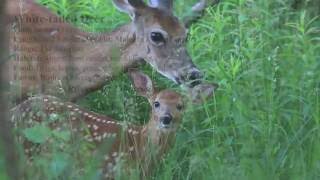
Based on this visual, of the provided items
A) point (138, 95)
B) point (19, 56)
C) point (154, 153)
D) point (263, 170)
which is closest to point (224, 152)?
point (154, 153)

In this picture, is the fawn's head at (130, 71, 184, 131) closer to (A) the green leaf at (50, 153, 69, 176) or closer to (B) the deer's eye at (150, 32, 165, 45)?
(B) the deer's eye at (150, 32, 165, 45)

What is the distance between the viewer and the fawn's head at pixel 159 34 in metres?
6.93

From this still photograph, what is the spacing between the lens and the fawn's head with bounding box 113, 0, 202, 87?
6.93 meters

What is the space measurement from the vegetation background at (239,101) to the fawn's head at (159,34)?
0.13m

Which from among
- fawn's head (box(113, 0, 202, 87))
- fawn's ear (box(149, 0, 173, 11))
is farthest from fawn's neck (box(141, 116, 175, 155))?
fawn's ear (box(149, 0, 173, 11))

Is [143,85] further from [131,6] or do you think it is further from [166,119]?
[131,6]

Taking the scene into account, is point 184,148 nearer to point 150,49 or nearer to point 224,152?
point 224,152

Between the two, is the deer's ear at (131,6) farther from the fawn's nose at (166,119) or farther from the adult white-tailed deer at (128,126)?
the fawn's nose at (166,119)

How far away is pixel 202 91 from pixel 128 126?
1.77 ft

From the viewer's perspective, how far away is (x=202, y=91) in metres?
5.86

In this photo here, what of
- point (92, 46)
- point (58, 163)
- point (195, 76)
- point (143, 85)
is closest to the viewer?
point (58, 163)

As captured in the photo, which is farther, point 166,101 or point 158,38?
point 158,38

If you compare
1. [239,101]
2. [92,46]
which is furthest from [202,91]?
[92,46]

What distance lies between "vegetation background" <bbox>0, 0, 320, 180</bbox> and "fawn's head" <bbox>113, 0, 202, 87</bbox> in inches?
5.0
